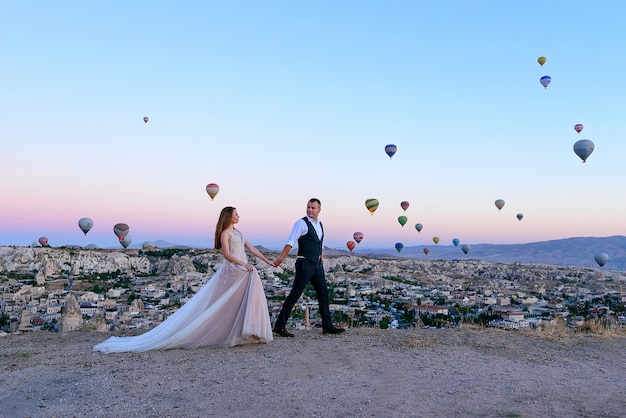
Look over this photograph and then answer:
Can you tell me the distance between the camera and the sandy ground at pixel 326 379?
487 centimetres

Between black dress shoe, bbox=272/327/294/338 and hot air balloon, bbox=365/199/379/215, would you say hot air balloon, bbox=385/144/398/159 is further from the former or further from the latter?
black dress shoe, bbox=272/327/294/338

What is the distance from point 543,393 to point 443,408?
1.39 meters

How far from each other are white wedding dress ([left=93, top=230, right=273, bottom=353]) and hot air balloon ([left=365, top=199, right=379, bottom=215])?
4027 cm

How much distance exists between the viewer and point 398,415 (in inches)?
184

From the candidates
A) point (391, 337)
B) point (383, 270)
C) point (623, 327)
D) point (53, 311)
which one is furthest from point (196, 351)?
point (383, 270)

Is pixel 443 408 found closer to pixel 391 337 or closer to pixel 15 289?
pixel 391 337

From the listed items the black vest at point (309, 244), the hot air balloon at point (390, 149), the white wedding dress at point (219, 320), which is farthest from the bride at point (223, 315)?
the hot air balloon at point (390, 149)

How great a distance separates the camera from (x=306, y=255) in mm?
7992

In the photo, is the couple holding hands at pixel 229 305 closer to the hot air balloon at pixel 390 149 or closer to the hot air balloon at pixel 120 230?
the hot air balloon at pixel 390 149

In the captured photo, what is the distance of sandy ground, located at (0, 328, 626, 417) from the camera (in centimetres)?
487

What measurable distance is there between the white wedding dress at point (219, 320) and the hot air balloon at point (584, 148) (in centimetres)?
4027

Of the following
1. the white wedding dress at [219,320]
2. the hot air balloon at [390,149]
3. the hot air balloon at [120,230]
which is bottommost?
the white wedding dress at [219,320]

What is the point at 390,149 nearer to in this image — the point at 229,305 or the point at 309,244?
the point at 309,244

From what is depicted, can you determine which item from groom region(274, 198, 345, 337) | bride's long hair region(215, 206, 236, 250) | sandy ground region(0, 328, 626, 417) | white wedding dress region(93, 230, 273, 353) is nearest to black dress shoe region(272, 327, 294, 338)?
groom region(274, 198, 345, 337)
